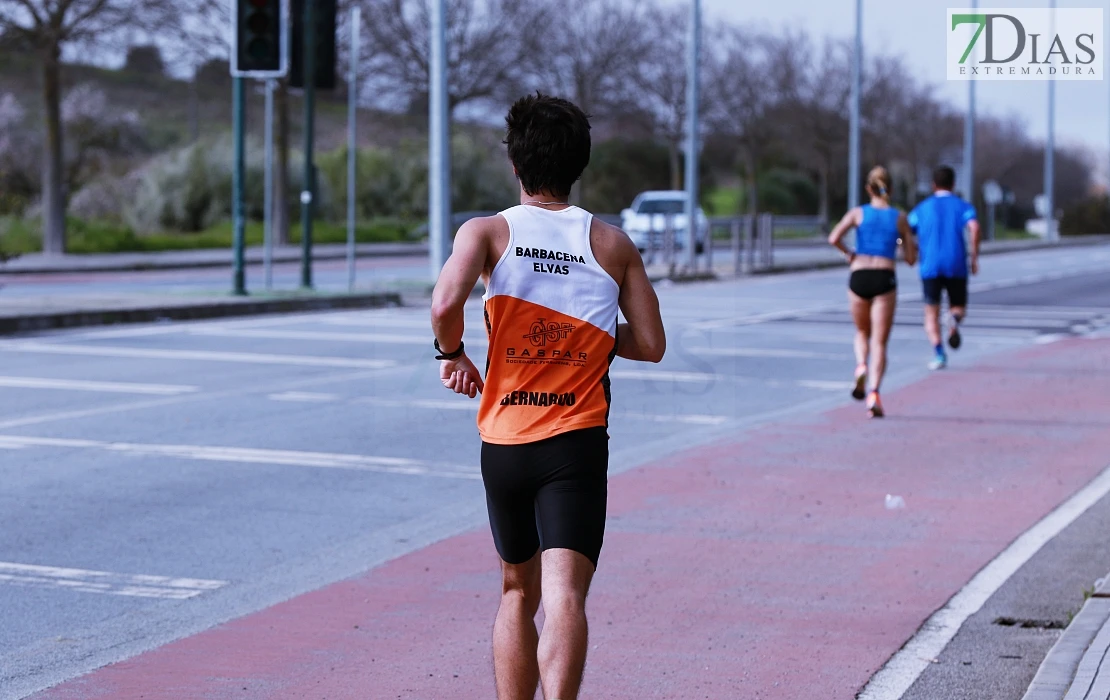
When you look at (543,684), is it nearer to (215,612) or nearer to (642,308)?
(642,308)

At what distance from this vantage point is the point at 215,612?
19.6 feet

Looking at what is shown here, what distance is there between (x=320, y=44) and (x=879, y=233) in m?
13.2

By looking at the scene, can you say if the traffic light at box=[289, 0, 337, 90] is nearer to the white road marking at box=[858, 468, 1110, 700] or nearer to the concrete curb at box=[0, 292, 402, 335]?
the concrete curb at box=[0, 292, 402, 335]

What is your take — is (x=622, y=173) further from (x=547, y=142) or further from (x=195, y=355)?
(x=547, y=142)

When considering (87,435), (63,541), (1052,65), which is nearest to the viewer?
(63,541)

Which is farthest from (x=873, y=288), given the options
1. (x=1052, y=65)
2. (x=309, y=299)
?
(x=309, y=299)

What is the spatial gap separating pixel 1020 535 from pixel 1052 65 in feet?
24.3

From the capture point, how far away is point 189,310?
20047 millimetres

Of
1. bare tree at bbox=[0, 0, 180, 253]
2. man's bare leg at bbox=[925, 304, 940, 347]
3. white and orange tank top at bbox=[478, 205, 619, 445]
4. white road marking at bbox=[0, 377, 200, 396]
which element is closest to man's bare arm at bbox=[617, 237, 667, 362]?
white and orange tank top at bbox=[478, 205, 619, 445]

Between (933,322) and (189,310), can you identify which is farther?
(189,310)

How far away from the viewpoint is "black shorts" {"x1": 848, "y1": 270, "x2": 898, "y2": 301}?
38.1 feet

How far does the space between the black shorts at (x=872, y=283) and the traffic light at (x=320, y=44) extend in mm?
12832

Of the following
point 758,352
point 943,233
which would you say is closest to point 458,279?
point 943,233

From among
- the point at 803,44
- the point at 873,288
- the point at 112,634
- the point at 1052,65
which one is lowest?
the point at 112,634
